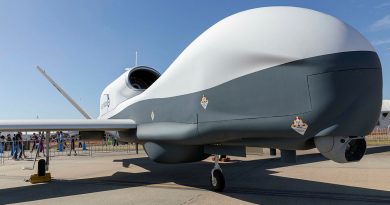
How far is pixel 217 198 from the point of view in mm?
6504

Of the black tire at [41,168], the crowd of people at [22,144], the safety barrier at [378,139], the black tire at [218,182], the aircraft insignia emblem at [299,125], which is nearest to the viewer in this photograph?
A: the aircraft insignia emblem at [299,125]

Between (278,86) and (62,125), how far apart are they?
6118 mm

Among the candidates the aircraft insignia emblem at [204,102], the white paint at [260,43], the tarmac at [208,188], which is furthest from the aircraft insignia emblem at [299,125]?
the tarmac at [208,188]

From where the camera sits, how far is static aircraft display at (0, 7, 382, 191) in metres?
4.18

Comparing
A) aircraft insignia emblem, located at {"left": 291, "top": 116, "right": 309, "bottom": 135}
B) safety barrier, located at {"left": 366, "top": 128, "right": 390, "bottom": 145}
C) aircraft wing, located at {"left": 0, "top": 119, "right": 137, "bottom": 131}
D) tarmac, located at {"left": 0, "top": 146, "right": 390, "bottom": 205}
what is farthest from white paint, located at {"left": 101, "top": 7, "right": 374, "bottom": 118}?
safety barrier, located at {"left": 366, "top": 128, "right": 390, "bottom": 145}

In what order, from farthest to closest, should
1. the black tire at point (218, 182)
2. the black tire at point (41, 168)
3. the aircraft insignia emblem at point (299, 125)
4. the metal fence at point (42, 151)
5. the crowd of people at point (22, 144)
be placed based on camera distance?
the metal fence at point (42, 151) → the crowd of people at point (22, 144) → the black tire at point (41, 168) → the black tire at point (218, 182) → the aircraft insignia emblem at point (299, 125)

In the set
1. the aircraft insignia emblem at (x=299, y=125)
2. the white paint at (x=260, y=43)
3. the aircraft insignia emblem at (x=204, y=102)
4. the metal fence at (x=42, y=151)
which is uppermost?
the white paint at (x=260, y=43)

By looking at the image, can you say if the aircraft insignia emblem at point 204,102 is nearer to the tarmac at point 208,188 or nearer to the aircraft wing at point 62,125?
the tarmac at point 208,188

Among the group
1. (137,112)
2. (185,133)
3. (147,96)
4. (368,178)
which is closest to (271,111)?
(185,133)

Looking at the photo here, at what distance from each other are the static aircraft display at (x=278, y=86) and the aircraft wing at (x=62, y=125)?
244 cm

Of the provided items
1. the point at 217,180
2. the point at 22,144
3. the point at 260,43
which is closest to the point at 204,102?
the point at 260,43

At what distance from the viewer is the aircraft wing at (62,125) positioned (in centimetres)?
784

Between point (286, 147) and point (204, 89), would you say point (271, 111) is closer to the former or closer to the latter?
point (286, 147)

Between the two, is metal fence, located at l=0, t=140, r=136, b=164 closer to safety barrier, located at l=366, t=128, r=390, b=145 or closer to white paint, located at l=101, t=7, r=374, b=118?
white paint, located at l=101, t=7, r=374, b=118
